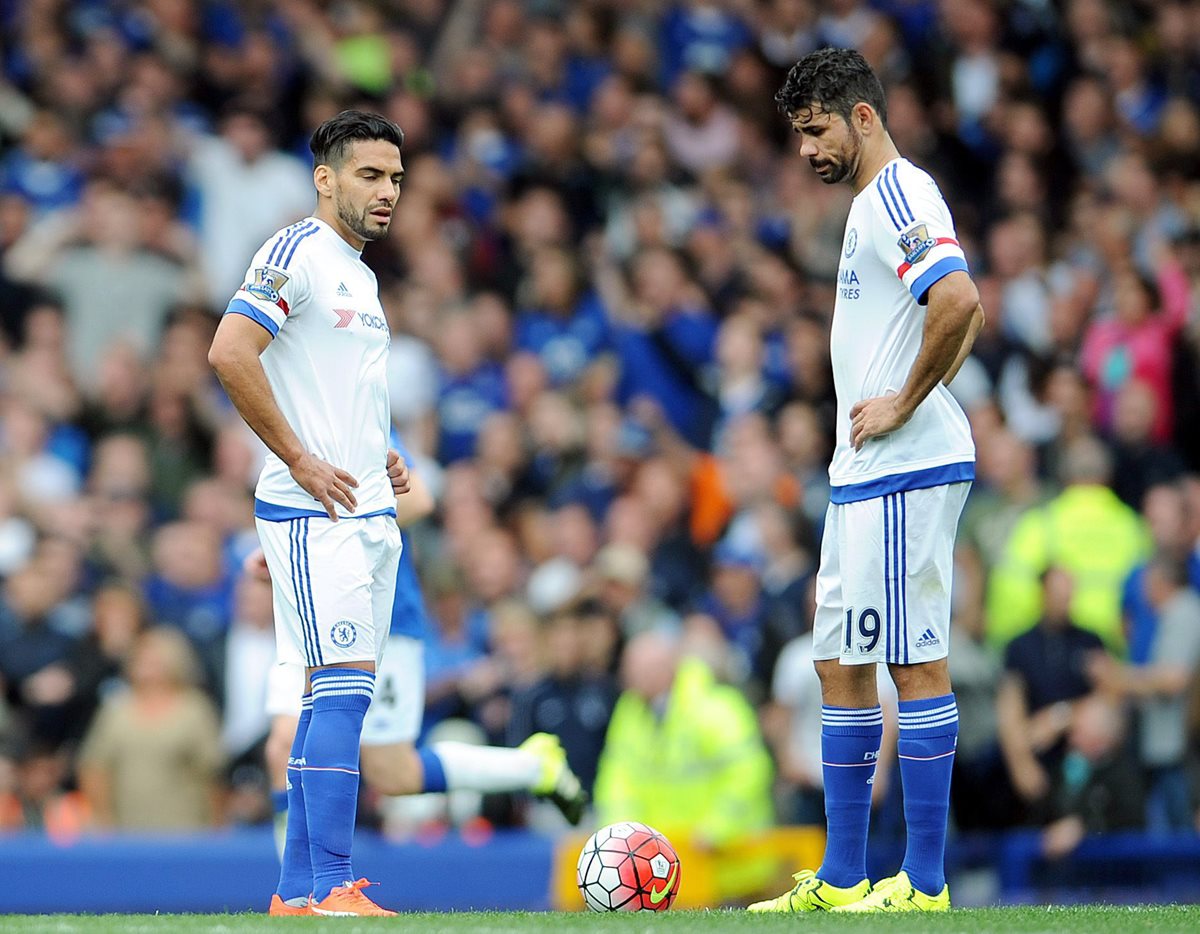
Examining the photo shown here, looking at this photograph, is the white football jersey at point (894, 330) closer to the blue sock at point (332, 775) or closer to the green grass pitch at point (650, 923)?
the green grass pitch at point (650, 923)

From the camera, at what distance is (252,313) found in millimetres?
6789

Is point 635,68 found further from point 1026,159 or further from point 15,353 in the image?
point 15,353

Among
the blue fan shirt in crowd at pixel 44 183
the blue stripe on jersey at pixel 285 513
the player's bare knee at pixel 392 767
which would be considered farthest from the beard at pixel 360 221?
the blue fan shirt in crowd at pixel 44 183

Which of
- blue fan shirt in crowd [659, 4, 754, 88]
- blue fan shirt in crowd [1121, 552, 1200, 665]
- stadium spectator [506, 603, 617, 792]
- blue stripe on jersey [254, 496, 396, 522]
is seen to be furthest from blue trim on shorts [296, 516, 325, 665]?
blue fan shirt in crowd [659, 4, 754, 88]

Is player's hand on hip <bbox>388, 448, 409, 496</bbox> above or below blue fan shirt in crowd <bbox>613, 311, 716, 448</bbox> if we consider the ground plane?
below

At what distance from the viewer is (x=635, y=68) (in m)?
16.1

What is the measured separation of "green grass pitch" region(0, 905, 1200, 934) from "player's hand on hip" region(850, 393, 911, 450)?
5.19 feet

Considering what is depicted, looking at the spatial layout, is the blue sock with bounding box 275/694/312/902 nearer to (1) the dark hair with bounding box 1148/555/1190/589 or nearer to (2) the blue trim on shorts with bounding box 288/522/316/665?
(2) the blue trim on shorts with bounding box 288/522/316/665

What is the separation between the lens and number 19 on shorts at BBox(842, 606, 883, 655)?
6906mm

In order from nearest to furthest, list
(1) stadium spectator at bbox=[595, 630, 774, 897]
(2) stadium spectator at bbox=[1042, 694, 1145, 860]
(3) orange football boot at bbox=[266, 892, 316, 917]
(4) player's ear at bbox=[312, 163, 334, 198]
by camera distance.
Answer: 1. (3) orange football boot at bbox=[266, 892, 316, 917]
2. (4) player's ear at bbox=[312, 163, 334, 198]
3. (1) stadium spectator at bbox=[595, 630, 774, 897]
4. (2) stadium spectator at bbox=[1042, 694, 1145, 860]

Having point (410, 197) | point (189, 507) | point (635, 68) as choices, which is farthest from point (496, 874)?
point (635, 68)

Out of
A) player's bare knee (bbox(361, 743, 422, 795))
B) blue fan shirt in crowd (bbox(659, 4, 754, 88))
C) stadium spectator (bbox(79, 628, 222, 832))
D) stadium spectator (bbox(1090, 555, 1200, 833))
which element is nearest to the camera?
player's bare knee (bbox(361, 743, 422, 795))

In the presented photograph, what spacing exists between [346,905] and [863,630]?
6.30 feet

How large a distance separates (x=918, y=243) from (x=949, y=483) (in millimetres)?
814
